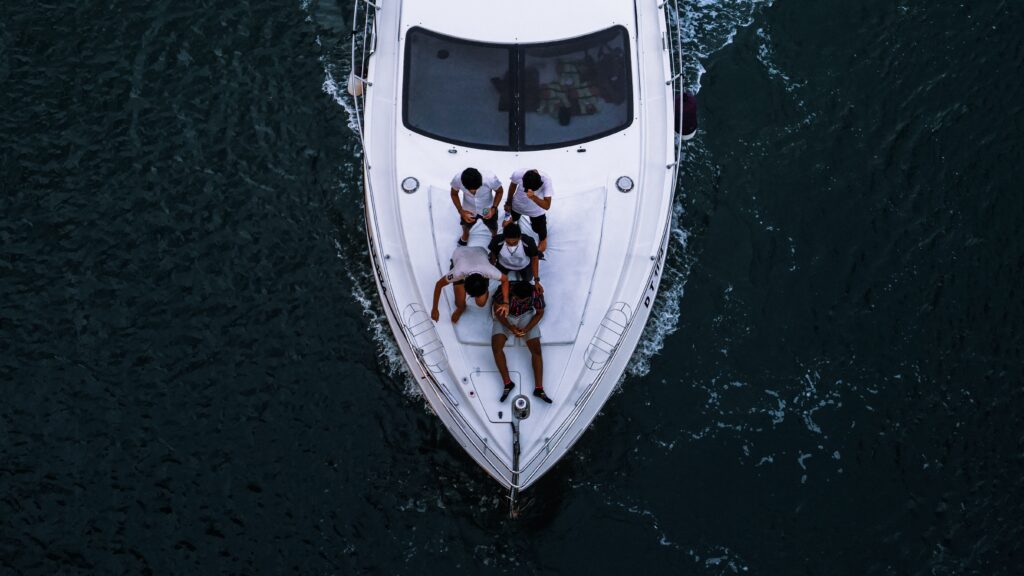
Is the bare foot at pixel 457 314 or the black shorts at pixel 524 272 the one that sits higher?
the black shorts at pixel 524 272

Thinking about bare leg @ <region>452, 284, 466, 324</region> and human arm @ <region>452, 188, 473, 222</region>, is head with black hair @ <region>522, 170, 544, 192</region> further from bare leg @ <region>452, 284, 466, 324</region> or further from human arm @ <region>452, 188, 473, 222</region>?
bare leg @ <region>452, 284, 466, 324</region>

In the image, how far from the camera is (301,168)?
1820 cm

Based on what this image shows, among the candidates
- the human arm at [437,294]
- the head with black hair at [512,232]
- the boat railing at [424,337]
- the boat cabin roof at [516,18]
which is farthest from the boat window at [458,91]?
the boat railing at [424,337]

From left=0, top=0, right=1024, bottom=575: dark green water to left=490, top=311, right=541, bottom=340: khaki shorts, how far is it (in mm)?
2154

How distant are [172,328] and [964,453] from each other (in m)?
10.5

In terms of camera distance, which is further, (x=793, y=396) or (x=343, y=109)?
(x=343, y=109)

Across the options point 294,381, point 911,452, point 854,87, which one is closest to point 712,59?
point 854,87

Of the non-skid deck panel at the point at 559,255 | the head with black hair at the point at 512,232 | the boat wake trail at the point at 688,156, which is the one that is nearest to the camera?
the head with black hair at the point at 512,232

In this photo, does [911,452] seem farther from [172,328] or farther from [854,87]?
[172,328]

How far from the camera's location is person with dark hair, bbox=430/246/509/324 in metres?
13.9

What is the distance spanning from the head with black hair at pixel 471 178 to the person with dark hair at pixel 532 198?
18.8 inches

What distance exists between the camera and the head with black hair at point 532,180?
14188 millimetres

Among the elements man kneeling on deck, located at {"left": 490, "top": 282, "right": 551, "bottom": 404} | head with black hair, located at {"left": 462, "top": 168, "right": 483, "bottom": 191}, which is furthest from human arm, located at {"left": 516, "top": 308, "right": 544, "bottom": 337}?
head with black hair, located at {"left": 462, "top": 168, "right": 483, "bottom": 191}

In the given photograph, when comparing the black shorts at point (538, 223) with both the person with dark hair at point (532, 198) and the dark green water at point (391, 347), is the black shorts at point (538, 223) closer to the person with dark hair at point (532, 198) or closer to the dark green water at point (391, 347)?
the person with dark hair at point (532, 198)
